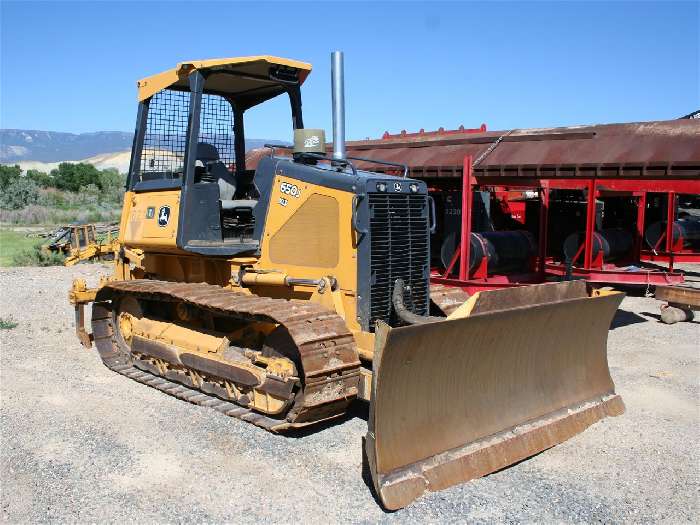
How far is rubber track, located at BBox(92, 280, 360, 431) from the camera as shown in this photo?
472 cm

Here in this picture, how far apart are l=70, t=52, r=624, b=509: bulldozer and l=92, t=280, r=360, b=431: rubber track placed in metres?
0.02

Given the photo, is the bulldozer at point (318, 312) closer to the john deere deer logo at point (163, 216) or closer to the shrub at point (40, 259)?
the john deere deer logo at point (163, 216)

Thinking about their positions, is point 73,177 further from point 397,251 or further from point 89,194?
point 397,251

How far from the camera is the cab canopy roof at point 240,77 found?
598 cm

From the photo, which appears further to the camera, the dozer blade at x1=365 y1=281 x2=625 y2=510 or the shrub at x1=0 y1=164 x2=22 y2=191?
the shrub at x1=0 y1=164 x2=22 y2=191

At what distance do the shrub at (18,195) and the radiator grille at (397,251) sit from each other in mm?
30745

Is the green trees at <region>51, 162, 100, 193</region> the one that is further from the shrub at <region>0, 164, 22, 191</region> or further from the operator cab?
the operator cab

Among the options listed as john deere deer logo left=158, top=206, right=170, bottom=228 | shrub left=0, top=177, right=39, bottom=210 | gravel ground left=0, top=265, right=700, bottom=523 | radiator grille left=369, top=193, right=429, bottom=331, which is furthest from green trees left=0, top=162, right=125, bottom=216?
radiator grille left=369, top=193, right=429, bottom=331

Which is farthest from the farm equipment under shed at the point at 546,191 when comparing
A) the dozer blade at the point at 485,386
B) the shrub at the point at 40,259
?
the shrub at the point at 40,259

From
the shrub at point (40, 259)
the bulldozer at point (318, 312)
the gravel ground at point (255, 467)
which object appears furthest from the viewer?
the shrub at point (40, 259)

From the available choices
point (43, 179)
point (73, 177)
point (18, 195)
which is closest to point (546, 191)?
point (18, 195)

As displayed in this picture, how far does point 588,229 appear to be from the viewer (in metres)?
10.6

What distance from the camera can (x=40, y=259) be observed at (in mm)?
16109

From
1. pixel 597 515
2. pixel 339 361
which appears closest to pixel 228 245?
pixel 339 361
